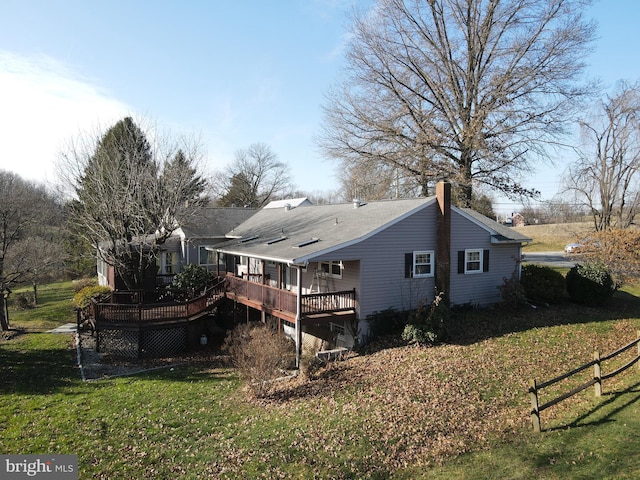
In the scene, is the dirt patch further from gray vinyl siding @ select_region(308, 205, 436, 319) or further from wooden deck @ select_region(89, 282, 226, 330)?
gray vinyl siding @ select_region(308, 205, 436, 319)

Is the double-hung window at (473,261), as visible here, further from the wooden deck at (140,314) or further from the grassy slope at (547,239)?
the grassy slope at (547,239)

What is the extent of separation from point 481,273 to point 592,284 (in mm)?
5792

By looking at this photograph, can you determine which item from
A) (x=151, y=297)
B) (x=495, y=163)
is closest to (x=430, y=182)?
(x=495, y=163)

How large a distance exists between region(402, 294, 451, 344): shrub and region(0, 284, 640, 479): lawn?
44 cm

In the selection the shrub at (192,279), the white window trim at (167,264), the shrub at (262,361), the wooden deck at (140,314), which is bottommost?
the shrub at (262,361)

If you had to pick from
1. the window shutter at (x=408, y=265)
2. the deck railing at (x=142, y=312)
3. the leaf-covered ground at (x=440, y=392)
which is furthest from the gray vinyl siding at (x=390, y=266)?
the deck railing at (x=142, y=312)

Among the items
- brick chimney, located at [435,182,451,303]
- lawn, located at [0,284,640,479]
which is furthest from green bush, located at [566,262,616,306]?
brick chimney, located at [435,182,451,303]

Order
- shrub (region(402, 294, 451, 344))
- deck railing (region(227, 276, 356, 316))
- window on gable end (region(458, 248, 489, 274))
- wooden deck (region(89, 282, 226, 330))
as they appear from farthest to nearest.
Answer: window on gable end (region(458, 248, 489, 274)), wooden deck (region(89, 282, 226, 330)), deck railing (region(227, 276, 356, 316)), shrub (region(402, 294, 451, 344))

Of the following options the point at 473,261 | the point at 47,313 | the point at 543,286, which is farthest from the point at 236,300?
the point at 47,313

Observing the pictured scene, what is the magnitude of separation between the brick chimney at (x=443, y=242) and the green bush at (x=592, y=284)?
774cm

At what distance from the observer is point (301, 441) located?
30.6 feet

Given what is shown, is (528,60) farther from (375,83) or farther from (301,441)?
(301,441)

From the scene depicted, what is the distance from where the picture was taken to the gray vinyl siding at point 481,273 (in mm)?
18078

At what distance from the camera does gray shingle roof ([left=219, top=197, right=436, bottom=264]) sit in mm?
15789
